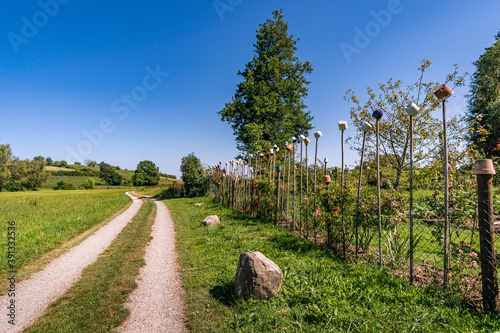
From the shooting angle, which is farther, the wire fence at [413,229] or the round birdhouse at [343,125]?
the round birdhouse at [343,125]

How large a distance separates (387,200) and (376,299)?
1981 millimetres

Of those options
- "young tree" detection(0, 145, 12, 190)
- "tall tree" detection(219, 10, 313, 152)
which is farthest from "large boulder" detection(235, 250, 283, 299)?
"young tree" detection(0, 145, 12, 190)

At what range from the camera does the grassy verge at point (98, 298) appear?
9.76ft

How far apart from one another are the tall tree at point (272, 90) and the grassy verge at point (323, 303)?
1447 cm

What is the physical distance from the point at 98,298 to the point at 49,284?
1.60 m

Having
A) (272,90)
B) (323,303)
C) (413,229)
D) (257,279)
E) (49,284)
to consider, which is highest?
(272,90)

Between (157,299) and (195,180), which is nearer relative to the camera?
(157,299)

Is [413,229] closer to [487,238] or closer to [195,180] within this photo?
[487,238]

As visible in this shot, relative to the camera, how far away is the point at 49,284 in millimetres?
4270

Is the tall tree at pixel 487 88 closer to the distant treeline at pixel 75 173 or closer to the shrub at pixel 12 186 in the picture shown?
the shrub at pixel 12 186

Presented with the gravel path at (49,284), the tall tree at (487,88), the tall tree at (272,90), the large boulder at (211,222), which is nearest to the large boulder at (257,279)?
the gravel path at (49,284)

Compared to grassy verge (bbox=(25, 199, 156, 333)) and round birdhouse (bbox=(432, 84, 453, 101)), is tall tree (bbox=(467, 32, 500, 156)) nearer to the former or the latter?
round birdhouse (bbox=(432, 84, 453, 101))

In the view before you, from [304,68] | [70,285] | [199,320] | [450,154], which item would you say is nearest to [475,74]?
[304,68]

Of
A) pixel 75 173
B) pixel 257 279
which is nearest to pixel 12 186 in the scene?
pixel 75 173
